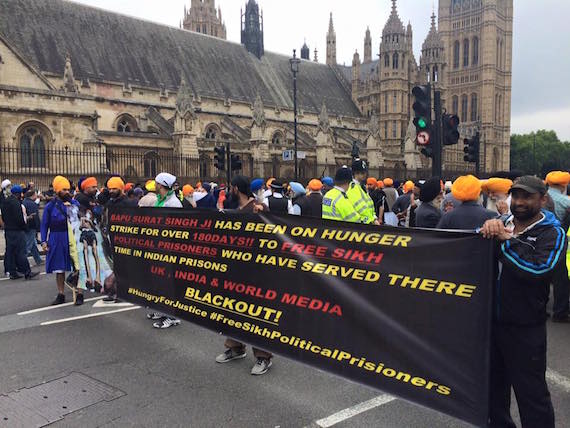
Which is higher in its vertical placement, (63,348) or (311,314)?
(311,314)

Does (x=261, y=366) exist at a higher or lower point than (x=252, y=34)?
lower

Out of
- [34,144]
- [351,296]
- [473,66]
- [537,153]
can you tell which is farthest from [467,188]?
[537,153]

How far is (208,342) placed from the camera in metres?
5.98

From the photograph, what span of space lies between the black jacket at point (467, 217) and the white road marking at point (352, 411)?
6.15 ft

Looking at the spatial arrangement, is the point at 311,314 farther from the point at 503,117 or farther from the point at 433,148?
the point at 503,117

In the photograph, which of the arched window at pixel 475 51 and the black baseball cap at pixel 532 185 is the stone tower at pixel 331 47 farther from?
the black baseball cap at pixel 532 185

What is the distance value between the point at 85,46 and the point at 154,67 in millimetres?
5537

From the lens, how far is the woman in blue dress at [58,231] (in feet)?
24.7

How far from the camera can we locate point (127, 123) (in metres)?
35.0

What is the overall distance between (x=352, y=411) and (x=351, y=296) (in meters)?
1.19

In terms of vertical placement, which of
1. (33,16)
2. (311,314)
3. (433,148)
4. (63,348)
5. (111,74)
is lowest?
(63,348)

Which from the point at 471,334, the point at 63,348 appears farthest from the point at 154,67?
the point at 471,334

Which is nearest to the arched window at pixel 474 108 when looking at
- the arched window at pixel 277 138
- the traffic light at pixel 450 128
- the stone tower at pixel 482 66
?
the stone tower at pixel 482 66

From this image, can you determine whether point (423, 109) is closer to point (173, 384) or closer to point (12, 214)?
point (173, 384)
